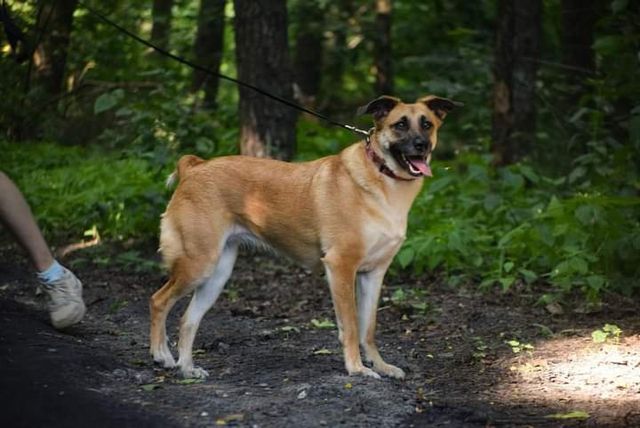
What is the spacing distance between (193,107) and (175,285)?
5229mm

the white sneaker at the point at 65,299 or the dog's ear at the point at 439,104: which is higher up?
the dog's ear at the point at 439,104

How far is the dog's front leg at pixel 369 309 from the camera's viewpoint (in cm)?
568

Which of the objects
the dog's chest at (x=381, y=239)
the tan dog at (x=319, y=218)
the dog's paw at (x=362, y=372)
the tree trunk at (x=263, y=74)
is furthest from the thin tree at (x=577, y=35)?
the dog's paw at (x=362, y=372)

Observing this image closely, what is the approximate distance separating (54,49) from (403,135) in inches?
274

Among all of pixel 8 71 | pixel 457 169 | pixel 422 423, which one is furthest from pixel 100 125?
pixel 422 423

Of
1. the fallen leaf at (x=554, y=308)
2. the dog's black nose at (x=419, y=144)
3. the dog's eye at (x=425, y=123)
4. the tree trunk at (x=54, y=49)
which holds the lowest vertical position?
the fallen leaf at (x=554, y=308)

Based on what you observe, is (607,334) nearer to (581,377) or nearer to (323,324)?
(581,377)

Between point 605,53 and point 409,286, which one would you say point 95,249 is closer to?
point 409,286

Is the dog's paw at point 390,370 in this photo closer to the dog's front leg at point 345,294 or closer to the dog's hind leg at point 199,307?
the dog's front leg at point 345,294

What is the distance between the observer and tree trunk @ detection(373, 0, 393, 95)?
12.9 m

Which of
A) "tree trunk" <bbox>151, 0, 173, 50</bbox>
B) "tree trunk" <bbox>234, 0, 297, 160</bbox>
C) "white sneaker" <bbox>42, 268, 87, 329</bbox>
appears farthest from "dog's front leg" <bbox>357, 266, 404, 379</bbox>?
"tree trunk" <bbox>151, 0, 173, 50</bbox>

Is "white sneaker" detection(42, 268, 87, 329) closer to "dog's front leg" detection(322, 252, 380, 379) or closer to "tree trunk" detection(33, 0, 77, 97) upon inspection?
"dog's front leg" detection(322, 252, 380, 379)

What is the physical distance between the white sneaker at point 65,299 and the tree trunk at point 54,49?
5289mm

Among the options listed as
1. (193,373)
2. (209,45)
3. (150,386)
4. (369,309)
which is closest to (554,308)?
(369,309)
